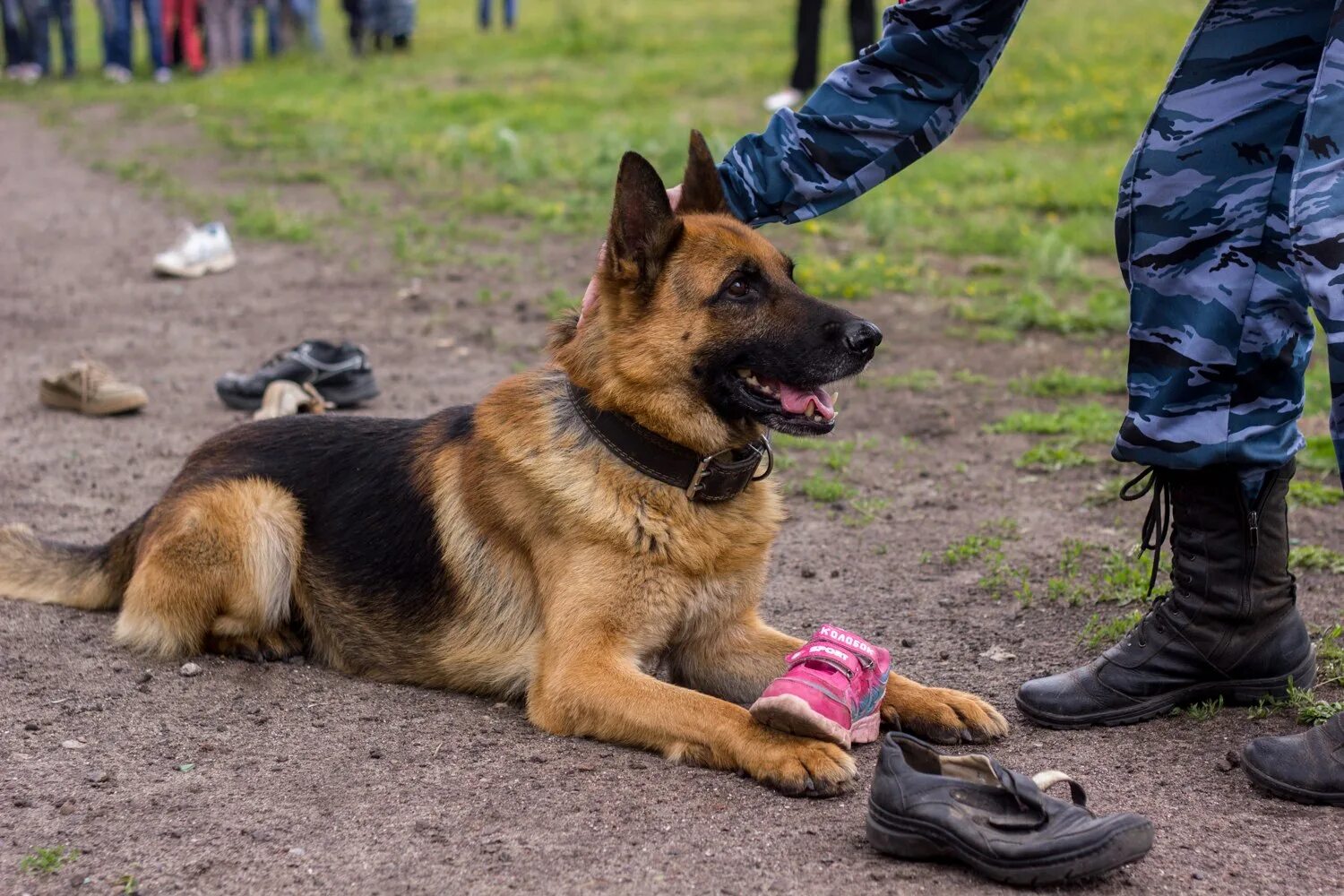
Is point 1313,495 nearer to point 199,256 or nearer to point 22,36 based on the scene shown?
point 199,256

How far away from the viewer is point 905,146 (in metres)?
4.02

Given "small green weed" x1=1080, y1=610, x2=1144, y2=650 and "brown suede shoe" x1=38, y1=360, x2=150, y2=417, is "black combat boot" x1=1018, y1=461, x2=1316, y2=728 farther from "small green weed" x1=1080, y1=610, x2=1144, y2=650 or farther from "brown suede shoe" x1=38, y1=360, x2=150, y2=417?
"brown suede shoe" x1=38, y1=360, x2=150, y2=417

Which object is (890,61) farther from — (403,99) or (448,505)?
(403,99)

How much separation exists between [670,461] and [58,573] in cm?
222

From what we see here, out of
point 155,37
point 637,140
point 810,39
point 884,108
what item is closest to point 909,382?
point 884,108

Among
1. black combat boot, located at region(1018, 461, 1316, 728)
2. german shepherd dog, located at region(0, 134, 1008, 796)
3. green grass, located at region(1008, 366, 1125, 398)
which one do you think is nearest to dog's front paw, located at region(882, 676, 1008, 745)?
german shepherd dog, located at region(0, 134, 1008, 796)

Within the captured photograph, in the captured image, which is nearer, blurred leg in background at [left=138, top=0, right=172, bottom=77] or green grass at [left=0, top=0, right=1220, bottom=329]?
green grass at [left=0, top=0, right=1220, bottom=329]

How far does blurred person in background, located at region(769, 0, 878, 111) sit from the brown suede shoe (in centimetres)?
759

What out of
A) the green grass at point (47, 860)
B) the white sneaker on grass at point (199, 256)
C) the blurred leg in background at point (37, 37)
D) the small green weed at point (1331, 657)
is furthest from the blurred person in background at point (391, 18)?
A: the green grass at point (47, 860)

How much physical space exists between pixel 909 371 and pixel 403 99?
1151cm

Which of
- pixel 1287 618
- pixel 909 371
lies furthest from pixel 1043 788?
pixel 909 371

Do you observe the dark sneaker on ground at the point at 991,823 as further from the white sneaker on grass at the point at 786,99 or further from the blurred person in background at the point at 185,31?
the blurred person in background at the point at 185,31

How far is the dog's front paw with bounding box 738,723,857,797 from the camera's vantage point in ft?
11.0

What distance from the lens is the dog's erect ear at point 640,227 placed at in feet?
12.6
